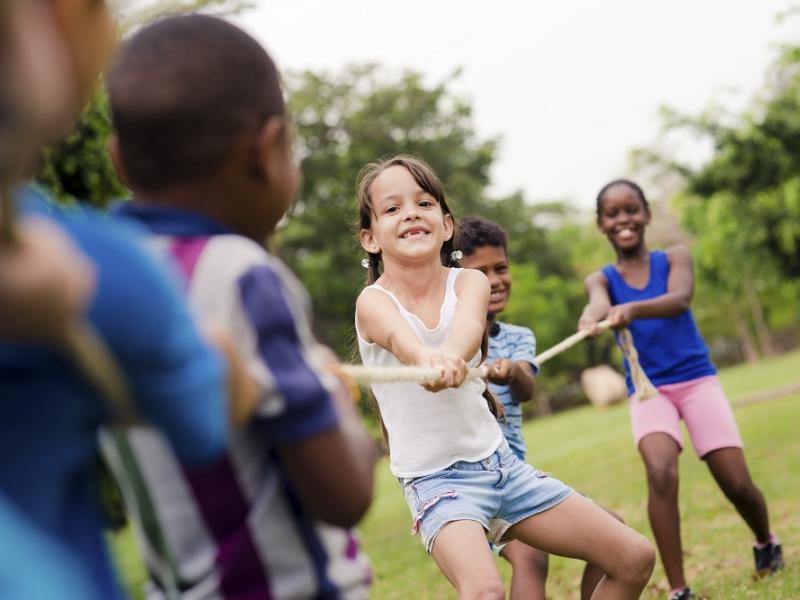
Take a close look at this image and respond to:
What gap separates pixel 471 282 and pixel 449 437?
0.56 m

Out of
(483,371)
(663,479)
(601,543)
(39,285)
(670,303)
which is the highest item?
(39,285)

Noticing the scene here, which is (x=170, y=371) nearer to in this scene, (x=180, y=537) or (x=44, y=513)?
(x=44, y=513)

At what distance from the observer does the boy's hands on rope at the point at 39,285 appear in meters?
1.14

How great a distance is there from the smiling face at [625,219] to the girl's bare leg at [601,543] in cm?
269

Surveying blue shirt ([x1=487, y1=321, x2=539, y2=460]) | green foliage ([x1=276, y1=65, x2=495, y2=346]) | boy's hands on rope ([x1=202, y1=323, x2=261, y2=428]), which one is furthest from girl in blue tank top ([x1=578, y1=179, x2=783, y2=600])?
green foliage ([x1=276, y1=65, x2=495, y2=346])

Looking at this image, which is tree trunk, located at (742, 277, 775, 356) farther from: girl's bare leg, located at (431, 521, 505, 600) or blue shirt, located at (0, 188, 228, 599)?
blue shirt, located at (0, 188, 228, 599)

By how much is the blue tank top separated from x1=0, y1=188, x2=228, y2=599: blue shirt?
4.45 meters

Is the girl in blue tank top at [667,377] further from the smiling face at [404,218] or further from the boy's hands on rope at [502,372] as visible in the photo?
the smiling face at [404,218]

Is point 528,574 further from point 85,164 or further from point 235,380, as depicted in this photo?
point 85,164

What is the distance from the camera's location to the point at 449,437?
11.7 feet

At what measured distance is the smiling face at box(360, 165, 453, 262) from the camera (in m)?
3.79

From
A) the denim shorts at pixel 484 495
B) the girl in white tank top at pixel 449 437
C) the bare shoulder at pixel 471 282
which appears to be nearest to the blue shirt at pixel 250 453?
the girl in white tank top at pixel 449 437

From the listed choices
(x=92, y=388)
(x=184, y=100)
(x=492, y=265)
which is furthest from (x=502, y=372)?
(x=92, y=388)

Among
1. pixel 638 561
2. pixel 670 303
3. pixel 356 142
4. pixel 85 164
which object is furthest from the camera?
pixel 356 142
